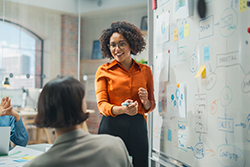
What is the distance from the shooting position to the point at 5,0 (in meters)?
4.09

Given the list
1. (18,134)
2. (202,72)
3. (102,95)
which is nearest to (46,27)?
(18,134)

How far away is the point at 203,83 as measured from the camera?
4.66 feet

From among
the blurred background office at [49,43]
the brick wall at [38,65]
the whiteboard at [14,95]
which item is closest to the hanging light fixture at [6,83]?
the blurred background office at [49,43]

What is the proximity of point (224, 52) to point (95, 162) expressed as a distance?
0.91 m

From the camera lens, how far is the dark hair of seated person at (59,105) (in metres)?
0.78

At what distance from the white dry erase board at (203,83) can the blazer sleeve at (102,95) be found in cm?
53

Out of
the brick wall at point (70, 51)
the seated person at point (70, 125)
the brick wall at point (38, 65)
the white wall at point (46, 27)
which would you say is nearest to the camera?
the seated person at point (70, 125)

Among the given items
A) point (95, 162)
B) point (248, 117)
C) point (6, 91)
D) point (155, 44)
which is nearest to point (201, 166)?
point (248, 117)

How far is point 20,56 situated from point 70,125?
3.96m

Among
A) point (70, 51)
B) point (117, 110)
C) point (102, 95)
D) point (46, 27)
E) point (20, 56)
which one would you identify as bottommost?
point (117, 110)

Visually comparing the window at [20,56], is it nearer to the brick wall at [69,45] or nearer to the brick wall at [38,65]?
the brick wall at [38,65]

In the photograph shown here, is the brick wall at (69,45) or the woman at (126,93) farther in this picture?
the brick wall at (69,45)

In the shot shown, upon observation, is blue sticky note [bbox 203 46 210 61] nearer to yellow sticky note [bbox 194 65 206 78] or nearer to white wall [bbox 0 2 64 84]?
yellow sticky note [bbox 194 65 206 78]

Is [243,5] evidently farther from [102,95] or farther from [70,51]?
[70,51]
